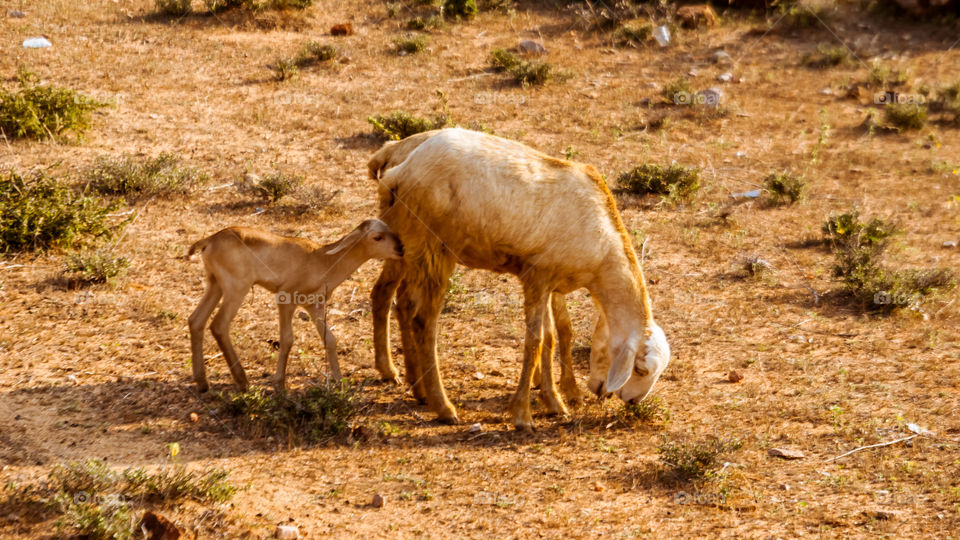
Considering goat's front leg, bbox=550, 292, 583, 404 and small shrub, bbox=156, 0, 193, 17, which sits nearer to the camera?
goat's front leg, bbox=550, 292, 583, 404

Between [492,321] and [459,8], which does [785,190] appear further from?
[459,8]

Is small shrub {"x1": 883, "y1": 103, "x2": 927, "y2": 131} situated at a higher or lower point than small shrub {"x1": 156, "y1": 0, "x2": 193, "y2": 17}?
Answer: lower

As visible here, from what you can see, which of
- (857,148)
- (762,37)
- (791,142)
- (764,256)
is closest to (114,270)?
(764,256)

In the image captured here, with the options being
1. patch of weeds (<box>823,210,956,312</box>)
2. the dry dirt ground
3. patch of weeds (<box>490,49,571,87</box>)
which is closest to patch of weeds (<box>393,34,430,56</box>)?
the dry dirt ground

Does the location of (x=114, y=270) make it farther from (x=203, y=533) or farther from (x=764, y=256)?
(x=764, y=256)

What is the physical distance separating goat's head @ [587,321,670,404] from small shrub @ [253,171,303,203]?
5.53m

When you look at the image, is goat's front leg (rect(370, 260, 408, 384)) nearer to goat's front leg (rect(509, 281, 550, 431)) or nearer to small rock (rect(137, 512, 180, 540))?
goat's front leg (rect(509, 281, 550, 431))

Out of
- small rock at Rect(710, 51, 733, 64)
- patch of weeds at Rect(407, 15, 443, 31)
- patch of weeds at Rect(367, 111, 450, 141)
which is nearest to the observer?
patch of weeds at Rect(367, 111, 450, 141)

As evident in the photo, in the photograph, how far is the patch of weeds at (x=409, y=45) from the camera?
56.2 ft

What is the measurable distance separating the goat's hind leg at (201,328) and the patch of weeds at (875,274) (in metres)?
6.77

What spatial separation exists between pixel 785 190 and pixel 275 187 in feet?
23.0

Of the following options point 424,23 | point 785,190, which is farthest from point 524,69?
point 785,190

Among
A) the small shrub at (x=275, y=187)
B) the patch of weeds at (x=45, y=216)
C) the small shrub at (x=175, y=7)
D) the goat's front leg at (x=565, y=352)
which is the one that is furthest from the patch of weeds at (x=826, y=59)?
the patch of weeds at (x=45, y=216)

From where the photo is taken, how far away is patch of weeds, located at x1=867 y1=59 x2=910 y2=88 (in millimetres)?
17656
